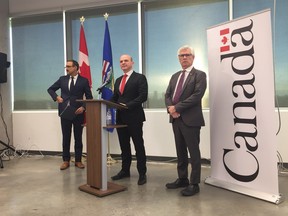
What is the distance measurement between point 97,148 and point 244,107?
155 cm

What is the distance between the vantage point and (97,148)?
3127mm

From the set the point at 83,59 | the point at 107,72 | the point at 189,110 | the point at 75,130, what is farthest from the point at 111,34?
the point at 189,110

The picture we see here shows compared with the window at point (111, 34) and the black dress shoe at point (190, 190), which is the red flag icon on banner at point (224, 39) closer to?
the black dress shoe at point (190, 190)

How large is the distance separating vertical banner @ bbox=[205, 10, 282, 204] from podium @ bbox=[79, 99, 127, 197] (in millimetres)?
1072

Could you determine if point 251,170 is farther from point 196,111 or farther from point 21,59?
point 21,59

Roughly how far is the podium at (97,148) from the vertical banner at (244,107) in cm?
107

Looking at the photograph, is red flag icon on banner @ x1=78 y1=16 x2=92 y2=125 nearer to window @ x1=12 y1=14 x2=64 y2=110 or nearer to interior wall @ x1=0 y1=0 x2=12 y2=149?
window @ x1=12 y1=14 x2=64 y2=110

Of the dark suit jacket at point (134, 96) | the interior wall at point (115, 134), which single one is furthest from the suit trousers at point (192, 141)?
Answer: the interior wall at point (115, 134)

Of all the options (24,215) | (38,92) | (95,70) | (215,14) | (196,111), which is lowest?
(24,215)

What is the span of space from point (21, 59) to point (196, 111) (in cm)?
403

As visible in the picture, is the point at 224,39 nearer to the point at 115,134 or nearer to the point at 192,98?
the point at 192,98

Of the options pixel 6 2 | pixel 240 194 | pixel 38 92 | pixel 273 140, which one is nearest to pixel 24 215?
pixel 240 194

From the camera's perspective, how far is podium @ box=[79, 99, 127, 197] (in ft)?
10.1

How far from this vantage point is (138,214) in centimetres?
261
